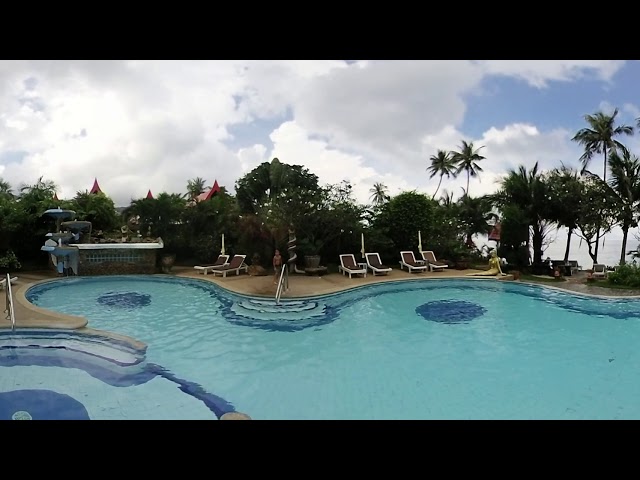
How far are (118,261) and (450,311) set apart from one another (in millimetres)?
12000

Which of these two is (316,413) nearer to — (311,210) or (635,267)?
(311,210)

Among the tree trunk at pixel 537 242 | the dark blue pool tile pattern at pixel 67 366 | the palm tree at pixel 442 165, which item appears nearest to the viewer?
the dark blue pool tile pattern at pixel 67 366

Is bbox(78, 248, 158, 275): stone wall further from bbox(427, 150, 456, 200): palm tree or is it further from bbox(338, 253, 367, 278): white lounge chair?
bbox(427, 150, 456, 200): palm tree

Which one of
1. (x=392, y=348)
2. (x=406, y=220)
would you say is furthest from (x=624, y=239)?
(x=392, y=348)

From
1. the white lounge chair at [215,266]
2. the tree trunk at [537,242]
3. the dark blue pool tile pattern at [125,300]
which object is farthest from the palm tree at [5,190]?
the tree trunk at [537,242]

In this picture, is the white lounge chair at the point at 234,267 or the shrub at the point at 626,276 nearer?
the shrub at the point at 626,276

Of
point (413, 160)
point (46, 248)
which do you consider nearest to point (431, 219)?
point (413, 160)

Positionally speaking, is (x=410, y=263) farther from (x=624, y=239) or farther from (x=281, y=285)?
(x=624, y=239)

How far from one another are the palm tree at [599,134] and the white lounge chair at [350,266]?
36.0ft

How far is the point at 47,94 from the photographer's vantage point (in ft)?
23.1

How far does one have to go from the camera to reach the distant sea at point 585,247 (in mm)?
15117

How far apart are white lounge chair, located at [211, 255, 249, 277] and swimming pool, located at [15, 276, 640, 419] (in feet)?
5.52

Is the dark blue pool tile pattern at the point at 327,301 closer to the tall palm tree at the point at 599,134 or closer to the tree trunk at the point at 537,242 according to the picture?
the tree trunk at the point at 537,242

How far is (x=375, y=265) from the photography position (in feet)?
47.8
